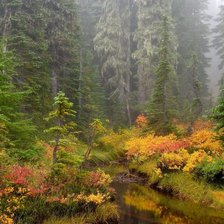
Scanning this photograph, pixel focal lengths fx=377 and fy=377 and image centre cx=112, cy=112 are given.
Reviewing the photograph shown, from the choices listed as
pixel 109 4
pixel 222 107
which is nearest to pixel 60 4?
pixel 109 4

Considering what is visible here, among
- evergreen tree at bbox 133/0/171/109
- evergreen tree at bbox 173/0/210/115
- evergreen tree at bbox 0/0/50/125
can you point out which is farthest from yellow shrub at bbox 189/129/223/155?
evergreen tree at bbox 173/0/210/115

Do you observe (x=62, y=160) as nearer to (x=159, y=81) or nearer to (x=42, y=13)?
(x=159, y=81)

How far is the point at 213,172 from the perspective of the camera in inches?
747

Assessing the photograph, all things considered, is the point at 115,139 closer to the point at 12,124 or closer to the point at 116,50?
the point at 116,50

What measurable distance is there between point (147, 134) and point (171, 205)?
455 inches

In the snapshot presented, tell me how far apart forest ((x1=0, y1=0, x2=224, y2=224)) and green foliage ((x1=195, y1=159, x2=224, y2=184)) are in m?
0.06

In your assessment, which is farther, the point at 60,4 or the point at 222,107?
the point at 60,4

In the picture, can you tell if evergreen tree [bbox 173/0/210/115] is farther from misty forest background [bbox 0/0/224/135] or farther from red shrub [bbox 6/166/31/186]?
red shrub [bbox 6/166/31/186]

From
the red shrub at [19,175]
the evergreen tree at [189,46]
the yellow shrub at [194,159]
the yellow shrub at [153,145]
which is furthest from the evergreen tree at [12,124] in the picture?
the evergreen tree at [189,46]

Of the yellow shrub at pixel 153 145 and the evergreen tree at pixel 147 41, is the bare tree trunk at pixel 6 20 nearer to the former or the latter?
the yellow shrub at pixel 153 145

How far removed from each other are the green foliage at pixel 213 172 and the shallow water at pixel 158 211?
1.89 m

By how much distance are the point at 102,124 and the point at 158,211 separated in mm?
16700

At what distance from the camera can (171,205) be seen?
58.7 ft

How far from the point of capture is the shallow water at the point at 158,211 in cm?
1528
